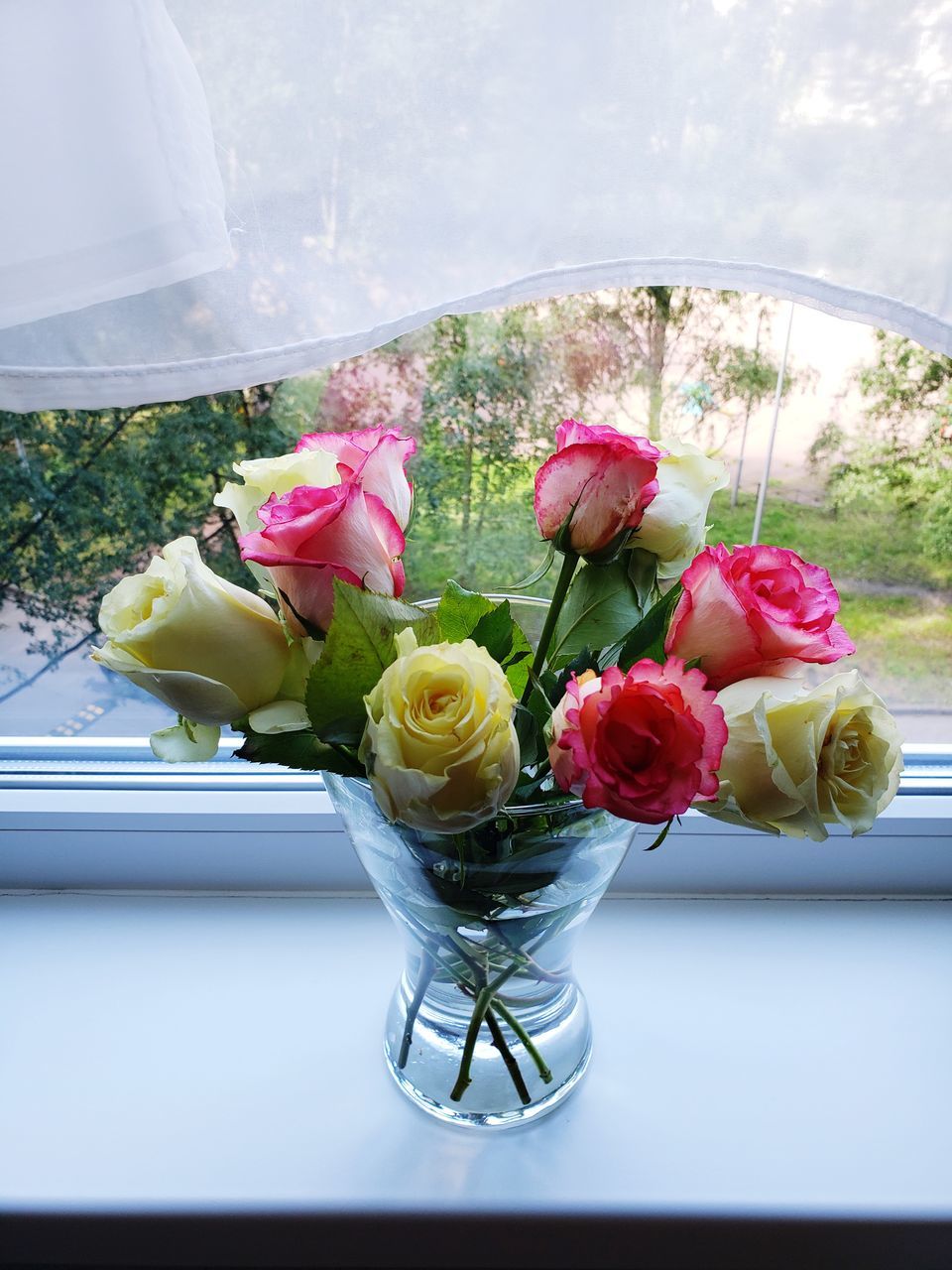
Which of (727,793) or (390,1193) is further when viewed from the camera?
(390,1193)

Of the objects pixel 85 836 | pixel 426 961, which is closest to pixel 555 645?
pixel 426 961

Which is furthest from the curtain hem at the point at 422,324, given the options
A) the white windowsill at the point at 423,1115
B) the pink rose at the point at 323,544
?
the white windowsill at the point at 423,1115

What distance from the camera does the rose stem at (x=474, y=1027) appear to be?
22.7 inches

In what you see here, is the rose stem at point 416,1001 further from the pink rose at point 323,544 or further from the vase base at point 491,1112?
the pink rose at point 323,544

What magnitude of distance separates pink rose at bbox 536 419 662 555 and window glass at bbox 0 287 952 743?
24 cm

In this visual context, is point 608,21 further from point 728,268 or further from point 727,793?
point 727,793

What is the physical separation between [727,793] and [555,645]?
0.12 m

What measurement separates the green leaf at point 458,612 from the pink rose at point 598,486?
5cm

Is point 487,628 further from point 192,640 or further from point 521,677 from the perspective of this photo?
point 192,640

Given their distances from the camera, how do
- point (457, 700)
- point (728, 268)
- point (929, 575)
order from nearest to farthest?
point (457, 700) → point (728, 268) → point (929, 575)

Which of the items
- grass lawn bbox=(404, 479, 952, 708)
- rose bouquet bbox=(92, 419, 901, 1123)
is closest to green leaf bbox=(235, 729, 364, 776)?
rose bouquet bbox=(92, 419, 901, 1123)

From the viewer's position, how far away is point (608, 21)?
469 mm

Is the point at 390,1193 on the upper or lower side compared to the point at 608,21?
lower

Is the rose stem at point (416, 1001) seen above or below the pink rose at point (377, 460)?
below
